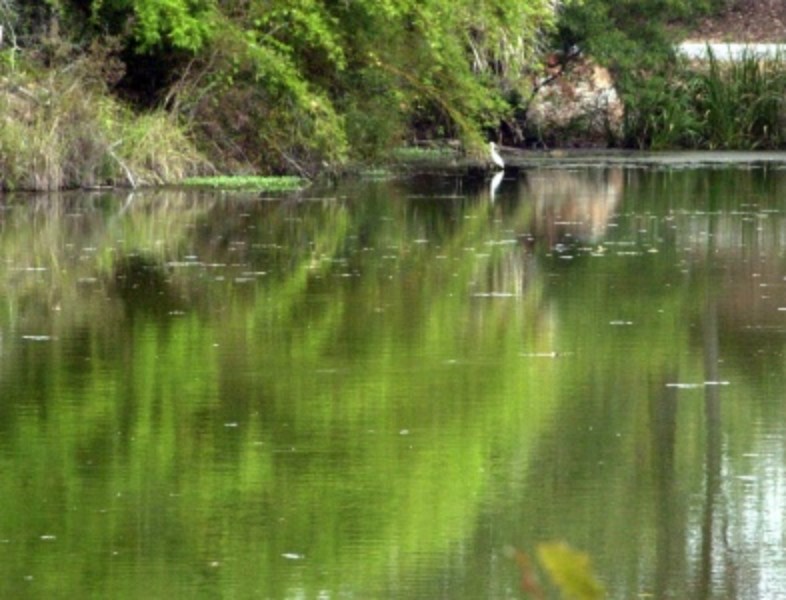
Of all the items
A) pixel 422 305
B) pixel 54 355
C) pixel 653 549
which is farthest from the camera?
pixel 422 305

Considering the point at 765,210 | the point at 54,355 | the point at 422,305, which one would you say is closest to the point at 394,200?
the point at 765,210

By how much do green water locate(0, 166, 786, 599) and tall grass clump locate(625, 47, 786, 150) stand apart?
18.5 m

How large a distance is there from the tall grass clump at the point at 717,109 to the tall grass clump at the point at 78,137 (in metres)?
13.3

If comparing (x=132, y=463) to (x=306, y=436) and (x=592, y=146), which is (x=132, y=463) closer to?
(x=306, y=436)

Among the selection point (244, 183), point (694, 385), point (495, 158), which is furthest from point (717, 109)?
point (694, 385)

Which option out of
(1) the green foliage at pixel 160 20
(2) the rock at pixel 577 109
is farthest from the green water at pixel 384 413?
(2) the rock at pixel 577 109

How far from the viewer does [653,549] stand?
7688mm

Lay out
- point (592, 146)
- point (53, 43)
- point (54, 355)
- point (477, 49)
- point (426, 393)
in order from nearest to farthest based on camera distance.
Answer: point (426, 393) → point (54, 355) → point (53, 43) → point (477, 49) → point (592, 146)

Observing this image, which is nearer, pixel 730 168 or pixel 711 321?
pixel 711 321

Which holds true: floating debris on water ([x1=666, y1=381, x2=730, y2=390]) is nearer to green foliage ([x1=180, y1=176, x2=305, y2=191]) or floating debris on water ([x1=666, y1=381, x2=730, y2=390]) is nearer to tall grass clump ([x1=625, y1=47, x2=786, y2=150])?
green foliage ([x1=180, y1=176, x2=305, y2=191])

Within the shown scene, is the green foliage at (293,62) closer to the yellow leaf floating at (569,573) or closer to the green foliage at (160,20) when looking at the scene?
the green foliage at (160,20)

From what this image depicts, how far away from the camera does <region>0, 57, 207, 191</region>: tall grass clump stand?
82.1ft

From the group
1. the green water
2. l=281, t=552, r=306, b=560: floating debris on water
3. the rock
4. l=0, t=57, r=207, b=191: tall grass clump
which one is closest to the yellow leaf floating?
the green water

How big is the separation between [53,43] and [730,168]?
10.7 m
